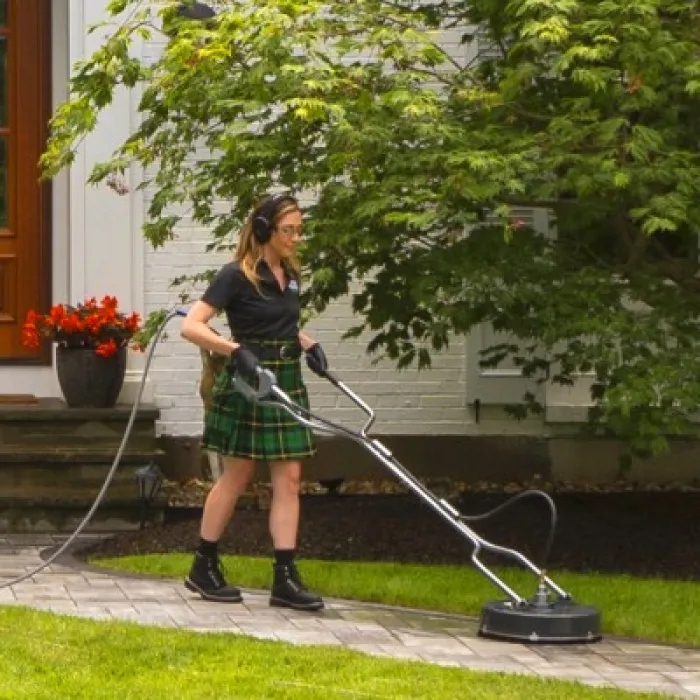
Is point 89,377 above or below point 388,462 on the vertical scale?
above

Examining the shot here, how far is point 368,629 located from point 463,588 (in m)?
1.03

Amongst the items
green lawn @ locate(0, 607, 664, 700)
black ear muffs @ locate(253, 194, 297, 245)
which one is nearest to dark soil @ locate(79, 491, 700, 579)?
black ear muffs @ locate(253, 194, 297, 245)

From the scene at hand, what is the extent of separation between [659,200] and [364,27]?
1626 millimetres

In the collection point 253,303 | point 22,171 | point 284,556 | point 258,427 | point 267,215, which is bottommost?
point 284,556

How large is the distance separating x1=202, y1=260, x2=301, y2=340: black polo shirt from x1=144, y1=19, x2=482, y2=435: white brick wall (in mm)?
3637

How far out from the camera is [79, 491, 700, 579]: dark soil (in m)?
10.6

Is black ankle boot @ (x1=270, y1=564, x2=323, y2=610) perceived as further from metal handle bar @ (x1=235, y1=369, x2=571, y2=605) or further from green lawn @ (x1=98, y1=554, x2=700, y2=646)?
metal handle bar @ (x1=235, y1=369, x2=571, y2=605)

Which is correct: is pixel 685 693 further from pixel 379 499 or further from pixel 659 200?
pixel 379 499

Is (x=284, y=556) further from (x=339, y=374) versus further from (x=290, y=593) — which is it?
(x=339, y=374)

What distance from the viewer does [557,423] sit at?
42.7ft

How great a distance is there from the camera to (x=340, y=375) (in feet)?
42.3

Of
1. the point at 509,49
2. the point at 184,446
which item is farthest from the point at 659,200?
the point at 184,446

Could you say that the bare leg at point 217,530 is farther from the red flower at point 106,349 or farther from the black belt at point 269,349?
the red flower at point 106,349

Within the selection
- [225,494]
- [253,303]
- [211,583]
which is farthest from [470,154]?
[211,583]
